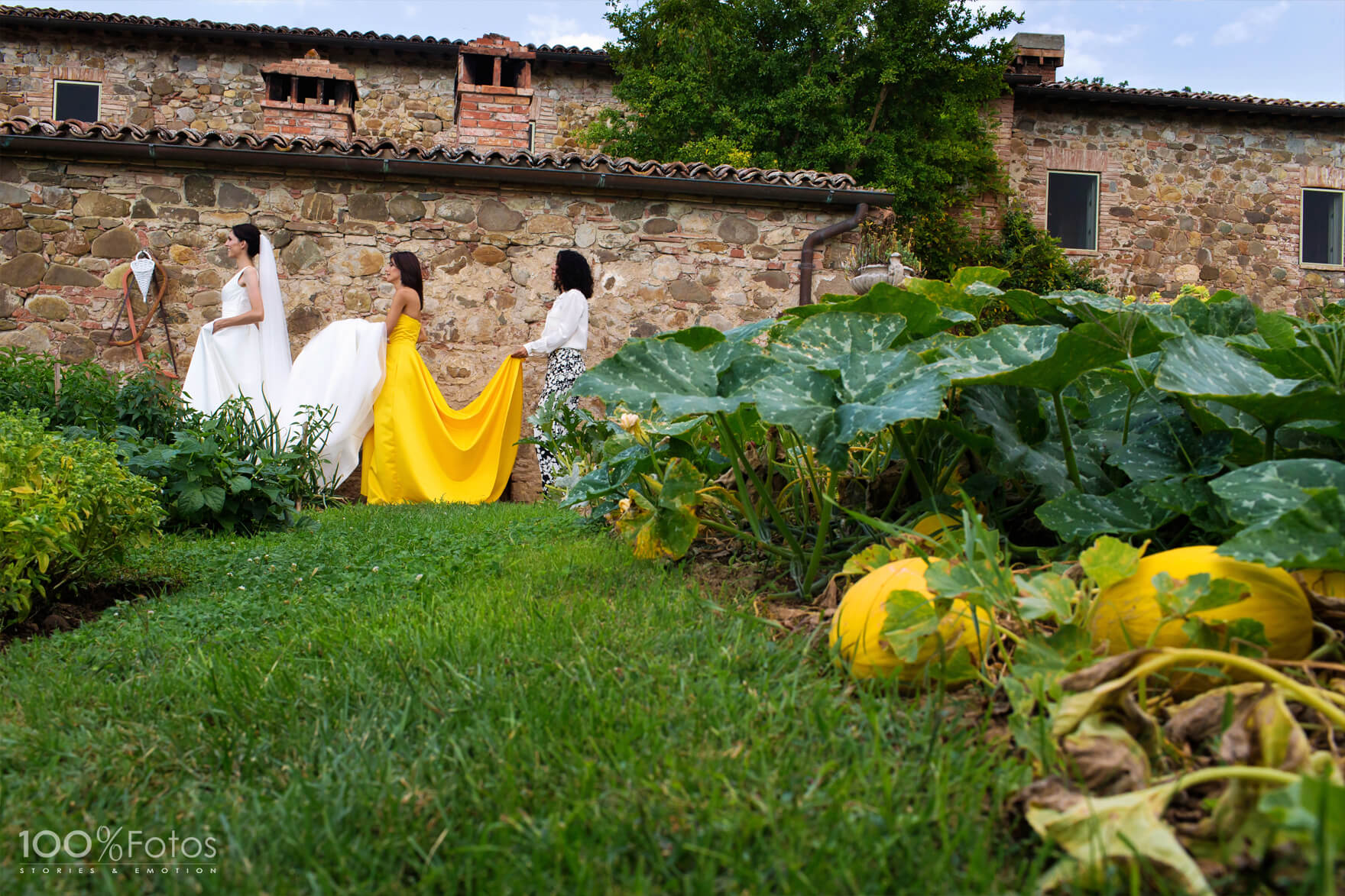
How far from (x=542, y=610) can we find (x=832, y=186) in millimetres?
6286

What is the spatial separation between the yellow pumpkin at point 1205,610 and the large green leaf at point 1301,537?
7 cm

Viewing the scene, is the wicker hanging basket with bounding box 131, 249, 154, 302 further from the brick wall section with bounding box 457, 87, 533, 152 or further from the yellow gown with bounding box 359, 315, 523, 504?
the brick wall section with bounding box 457, 87, 533, 152

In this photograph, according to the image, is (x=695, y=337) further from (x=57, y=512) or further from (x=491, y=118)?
(x=491, y=118)

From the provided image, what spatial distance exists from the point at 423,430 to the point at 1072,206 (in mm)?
10794

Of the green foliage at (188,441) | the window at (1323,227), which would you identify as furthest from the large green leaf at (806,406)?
the window at (1323,227)

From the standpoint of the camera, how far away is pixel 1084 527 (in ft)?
4.80

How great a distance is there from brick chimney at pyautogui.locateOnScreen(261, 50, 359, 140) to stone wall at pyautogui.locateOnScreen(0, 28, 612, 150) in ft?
6.18

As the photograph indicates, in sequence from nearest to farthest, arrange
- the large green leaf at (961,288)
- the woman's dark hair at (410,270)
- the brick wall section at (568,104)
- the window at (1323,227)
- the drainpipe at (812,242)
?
the large green leaf at (961,288) < the woman's dark hair at (410,270) < the drainpipe at (812,242) < the brick wall section at (568,104) < the window at (1323,227)

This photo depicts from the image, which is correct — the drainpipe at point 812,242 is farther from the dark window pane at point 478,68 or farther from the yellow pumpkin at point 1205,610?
the yellow pumpkin at point 1205,610

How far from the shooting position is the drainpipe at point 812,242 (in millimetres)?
7504

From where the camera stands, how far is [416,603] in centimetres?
223

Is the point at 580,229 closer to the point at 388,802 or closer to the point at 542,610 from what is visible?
the point at 542,610

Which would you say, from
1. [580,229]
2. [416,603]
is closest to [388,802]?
[416,603]

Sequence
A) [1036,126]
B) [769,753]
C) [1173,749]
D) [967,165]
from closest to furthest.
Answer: [1173,749]
[769,753]
[967,165]
[1036,126]
